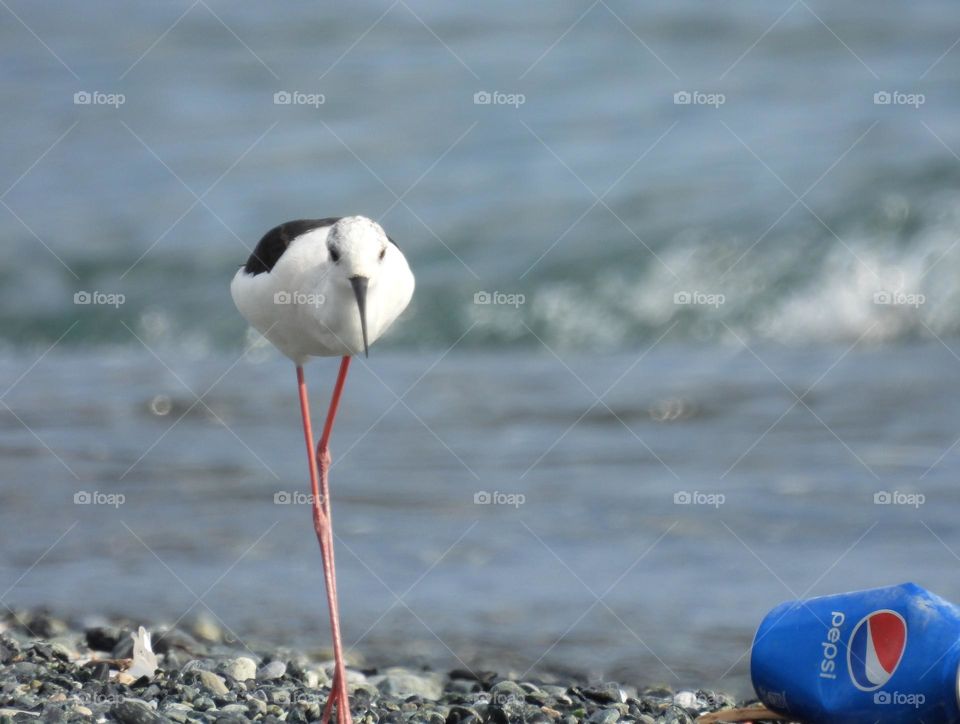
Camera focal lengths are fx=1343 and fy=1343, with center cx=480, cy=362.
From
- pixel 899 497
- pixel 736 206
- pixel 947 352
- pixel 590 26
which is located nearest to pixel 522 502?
pixel 899 497

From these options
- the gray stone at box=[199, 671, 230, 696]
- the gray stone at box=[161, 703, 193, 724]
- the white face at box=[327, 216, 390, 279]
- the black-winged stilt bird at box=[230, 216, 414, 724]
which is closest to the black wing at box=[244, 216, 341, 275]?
the black-winged stilt bird at box=[230, 216, 414, 724]

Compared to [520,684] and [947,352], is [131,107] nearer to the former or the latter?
[947,352]

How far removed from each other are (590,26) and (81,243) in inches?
312

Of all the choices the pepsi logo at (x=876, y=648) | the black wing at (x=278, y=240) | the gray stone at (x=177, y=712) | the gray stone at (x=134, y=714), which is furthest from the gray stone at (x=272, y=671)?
the pepsi logo at (x=876, y=648)

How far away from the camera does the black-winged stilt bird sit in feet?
18.1

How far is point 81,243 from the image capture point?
17.2 meters

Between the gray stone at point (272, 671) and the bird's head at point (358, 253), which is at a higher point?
the bird's head at point (358, 253)

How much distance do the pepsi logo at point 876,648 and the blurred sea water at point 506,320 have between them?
145cm

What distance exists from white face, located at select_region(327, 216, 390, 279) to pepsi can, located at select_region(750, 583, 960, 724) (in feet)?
7.12

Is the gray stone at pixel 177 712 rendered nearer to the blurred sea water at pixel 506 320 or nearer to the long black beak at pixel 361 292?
the blurred sea water at pixel 506 320

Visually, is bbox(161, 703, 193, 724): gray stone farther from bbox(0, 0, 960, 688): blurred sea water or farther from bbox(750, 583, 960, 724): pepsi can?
bbox(750, 583, 960, 724): pepsi can

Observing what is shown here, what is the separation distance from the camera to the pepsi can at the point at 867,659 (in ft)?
14.1

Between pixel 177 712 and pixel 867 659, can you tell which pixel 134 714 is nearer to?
pixel 177 712

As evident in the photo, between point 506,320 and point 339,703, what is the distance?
902cm
